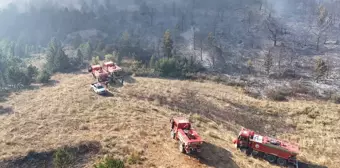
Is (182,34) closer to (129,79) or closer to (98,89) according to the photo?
(129,79)

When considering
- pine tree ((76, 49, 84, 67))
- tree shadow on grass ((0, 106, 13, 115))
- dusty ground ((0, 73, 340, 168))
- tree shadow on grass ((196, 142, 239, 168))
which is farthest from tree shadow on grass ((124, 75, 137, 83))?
tree shadow on grass ((196, 142, 239, 168))

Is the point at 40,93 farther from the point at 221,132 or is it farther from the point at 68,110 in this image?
the point at 221,132

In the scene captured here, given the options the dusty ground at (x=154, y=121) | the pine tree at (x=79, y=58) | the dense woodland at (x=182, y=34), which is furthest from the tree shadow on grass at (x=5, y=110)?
the pine tree at (x=79, y=58)

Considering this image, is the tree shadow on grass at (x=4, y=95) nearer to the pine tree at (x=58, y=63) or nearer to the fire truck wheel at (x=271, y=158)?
the pine tree at (x=58, y=63)

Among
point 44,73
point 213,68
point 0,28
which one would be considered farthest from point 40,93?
point 0,28

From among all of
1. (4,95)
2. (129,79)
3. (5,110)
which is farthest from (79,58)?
(5,110)
